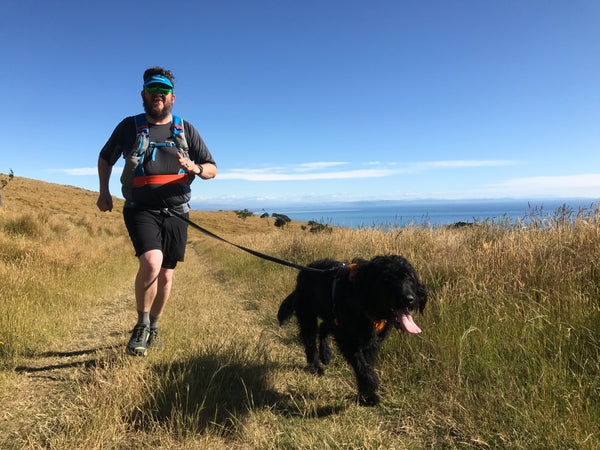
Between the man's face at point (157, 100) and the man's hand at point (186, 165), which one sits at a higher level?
the man's face at point (157, 100)

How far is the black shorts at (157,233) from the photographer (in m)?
2.85

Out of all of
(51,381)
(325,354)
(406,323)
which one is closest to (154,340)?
(51,381)

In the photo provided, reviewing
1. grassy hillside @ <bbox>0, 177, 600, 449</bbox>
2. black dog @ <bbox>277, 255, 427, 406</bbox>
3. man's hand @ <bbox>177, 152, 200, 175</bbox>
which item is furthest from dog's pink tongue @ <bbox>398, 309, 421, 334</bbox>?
man's hand @ <bbox>177, 152, 200, 175</bbox>

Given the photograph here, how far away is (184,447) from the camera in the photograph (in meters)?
1.76

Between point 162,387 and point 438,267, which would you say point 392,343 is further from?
point 162,387

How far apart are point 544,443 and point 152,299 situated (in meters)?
2.95

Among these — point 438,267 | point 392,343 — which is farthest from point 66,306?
point 438,267

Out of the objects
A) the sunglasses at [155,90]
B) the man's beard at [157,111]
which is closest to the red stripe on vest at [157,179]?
the man's beard at [157,111]

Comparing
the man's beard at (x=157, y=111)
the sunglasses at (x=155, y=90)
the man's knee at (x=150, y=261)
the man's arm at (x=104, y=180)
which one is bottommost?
the man's knee at (x=150, y=261)

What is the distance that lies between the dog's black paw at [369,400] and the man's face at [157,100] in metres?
2.80

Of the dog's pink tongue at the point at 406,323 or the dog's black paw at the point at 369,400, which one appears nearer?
the dog's pink tongue at the point at 406,323

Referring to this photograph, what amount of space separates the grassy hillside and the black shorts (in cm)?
85

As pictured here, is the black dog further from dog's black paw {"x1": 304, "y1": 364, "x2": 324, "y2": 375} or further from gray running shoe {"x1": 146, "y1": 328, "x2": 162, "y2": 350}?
gray running shoe {"x1": 146, "y1": 328, "x2": 162, "y2": 350}

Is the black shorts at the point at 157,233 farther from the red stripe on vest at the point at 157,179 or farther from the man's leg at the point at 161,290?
the red stripe on vest at the point at 157,179
